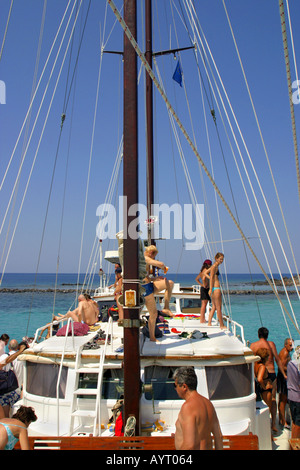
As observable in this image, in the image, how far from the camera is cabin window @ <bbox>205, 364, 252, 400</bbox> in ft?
17.0

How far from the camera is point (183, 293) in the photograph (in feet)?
39.4

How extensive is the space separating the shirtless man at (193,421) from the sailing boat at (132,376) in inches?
60.2

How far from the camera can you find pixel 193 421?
299 cm

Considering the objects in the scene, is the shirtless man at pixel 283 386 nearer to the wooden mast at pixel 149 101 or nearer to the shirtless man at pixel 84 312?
the shirtless man at pixel 84 312

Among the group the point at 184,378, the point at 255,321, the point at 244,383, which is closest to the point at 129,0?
the point at 184,378

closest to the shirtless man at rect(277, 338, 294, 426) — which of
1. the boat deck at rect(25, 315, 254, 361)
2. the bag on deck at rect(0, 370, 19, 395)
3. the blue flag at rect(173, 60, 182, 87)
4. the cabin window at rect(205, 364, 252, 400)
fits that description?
the boat deck at rect(25, 315, 254, 361)

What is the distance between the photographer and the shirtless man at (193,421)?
2.96m

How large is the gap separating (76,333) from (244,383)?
3.39 metres

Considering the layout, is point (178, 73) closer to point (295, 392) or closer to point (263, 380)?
point (263, 380)

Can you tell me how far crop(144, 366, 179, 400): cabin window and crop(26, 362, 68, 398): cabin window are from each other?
4.38ft

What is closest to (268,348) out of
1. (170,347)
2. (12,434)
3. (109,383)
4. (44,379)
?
(170,347)

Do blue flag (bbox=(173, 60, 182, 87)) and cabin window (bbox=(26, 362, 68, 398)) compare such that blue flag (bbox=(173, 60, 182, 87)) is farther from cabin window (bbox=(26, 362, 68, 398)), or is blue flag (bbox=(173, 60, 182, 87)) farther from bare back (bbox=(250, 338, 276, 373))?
cabin window (bbox=(26, 362, 68, 398))

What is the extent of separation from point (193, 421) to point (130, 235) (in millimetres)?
2537
